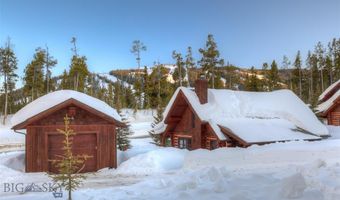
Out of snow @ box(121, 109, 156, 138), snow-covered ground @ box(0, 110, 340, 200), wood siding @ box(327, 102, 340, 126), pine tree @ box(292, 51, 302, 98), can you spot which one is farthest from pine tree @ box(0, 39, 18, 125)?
pine tree @ box(292, 51, 302, 98)

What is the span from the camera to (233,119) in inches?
→ 934

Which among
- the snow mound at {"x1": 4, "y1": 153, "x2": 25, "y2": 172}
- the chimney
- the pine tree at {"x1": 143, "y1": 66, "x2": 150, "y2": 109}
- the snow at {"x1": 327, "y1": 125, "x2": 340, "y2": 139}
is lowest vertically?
the snow mound at {"x1": 4, "y1": 153, "x2": 25, "y2": 172}

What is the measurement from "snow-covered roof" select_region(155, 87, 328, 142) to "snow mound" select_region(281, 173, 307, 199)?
12249 mm

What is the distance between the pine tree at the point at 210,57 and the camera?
57094 mm

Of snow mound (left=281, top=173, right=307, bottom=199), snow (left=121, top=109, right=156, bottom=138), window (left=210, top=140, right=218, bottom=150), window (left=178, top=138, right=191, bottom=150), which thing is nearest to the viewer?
snow mound (left=281, top=173, right=307, bottom=199)

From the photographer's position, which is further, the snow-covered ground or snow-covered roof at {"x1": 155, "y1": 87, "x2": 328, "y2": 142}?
snow-covered roof at {"x1": 155, "y1": 87, "x2": 328, "y2": 142}

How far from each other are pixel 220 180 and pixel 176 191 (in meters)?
1.63

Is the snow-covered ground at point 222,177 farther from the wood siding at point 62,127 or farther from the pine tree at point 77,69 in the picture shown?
the pine tree at point 77,69

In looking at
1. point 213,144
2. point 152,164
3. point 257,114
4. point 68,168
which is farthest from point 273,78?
point 68,168

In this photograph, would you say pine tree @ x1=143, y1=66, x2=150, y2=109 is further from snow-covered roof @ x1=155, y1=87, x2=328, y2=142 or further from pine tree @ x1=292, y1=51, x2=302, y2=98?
snow-covered roof @ x1=155, y1=87, x2=328, y2=142

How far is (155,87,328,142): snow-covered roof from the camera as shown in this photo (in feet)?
72.9

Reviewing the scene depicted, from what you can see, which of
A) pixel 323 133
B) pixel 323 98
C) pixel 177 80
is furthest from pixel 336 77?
pixel 323 133

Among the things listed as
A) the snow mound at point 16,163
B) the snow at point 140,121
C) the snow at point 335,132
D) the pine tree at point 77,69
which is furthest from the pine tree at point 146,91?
the snow mound at point 16,163

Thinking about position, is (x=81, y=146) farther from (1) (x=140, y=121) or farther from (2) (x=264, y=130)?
(1) (x=140, y=121)
